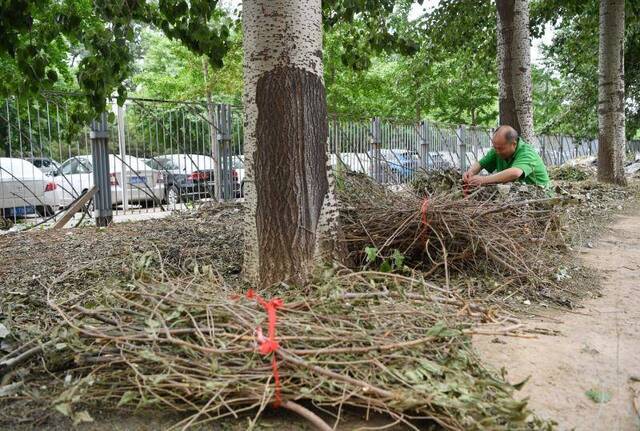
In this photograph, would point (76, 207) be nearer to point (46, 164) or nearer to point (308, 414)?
point (46, 164)

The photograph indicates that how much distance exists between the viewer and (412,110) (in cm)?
2808

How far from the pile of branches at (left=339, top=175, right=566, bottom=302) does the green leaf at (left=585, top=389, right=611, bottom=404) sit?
1629mm

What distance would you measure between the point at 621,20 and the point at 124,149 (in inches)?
449

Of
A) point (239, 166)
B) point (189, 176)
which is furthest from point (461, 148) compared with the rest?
point (189, 176)

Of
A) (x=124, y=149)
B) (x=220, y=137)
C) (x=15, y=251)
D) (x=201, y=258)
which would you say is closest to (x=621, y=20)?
(x=220, y=137)

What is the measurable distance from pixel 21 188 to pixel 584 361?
783cm

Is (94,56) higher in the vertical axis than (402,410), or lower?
higher

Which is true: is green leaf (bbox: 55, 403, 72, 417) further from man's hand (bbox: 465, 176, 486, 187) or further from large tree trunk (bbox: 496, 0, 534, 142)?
large tree trunk (bbox: 496, 0, 534, 142)

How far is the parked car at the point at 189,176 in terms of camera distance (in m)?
9.71

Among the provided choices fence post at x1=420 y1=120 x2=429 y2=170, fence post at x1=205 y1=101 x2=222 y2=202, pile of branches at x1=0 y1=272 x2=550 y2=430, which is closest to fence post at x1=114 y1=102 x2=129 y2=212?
fence post at x1=205 y1=101 x2=222 y2=202

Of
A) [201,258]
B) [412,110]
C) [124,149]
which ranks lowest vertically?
[201,258]

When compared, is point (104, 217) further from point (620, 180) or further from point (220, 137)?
point (620, 180)

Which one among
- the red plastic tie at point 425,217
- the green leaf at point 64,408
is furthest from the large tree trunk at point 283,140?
the green leaf at point 64,408

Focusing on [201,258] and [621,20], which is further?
[621,20]
